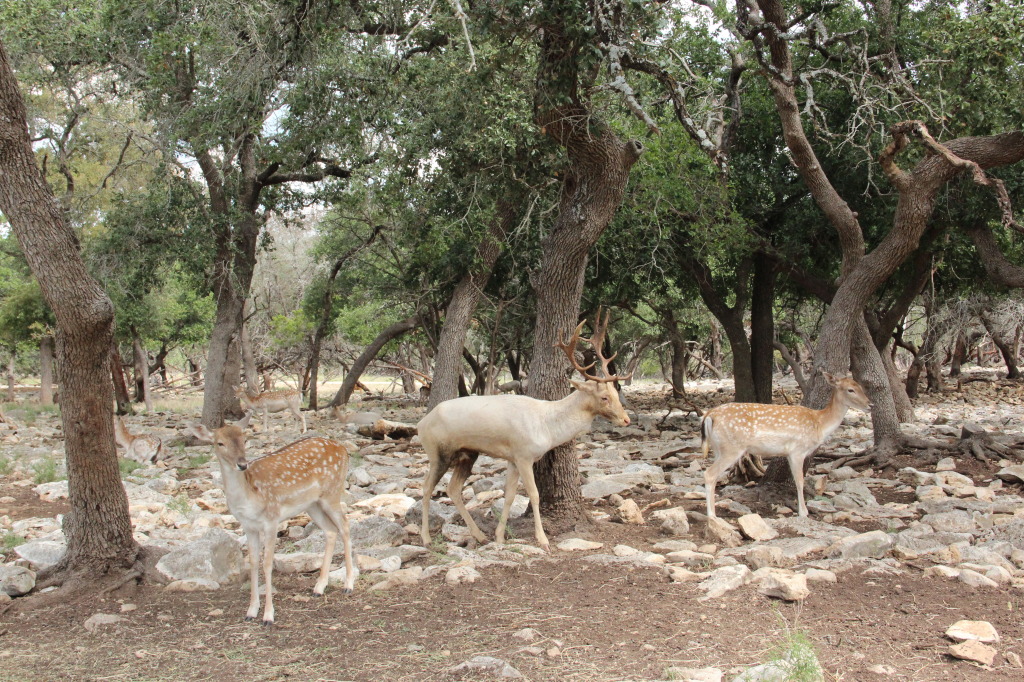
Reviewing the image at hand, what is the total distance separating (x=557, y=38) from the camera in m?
7.75

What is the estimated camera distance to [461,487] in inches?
318

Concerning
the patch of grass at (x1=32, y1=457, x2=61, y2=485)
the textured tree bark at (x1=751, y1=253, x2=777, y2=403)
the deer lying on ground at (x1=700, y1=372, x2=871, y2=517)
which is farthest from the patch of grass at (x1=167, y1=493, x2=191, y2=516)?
the textured tree bark at (x1=751, y1=253, x2=777, y2=403)

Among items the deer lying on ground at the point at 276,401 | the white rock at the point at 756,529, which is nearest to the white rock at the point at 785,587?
the white rock at the point at 756,529

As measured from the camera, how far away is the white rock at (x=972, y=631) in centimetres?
501

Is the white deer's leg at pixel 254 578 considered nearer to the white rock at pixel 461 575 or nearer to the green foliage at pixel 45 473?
the white rock at pixel 461 575

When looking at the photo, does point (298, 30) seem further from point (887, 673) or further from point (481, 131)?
point (887, 673)

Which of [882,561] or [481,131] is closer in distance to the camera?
[882,561]

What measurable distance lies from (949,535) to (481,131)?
21.5 feet

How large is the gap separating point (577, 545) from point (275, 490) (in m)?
2.69

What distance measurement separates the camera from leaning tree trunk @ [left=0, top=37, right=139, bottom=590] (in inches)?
239

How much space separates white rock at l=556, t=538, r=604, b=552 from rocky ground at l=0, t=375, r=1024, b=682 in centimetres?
2

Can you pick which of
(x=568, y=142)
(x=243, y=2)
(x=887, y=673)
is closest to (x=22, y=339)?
(x=243, y=2)

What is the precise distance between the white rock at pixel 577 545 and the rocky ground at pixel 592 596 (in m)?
0.02

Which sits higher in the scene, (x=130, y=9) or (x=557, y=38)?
(x=130, y=9)
